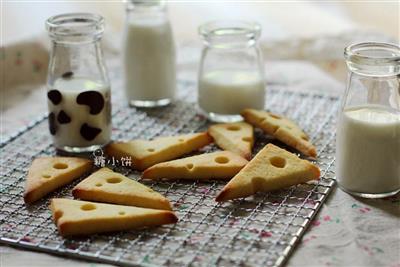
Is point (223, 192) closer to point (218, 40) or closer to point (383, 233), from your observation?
point (383, 233)

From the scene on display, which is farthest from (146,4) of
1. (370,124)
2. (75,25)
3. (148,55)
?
(370,124)

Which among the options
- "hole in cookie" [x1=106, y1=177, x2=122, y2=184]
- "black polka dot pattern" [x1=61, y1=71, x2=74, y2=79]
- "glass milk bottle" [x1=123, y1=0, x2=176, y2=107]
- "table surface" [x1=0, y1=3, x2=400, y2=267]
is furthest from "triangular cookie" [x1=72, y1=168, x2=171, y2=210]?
"glass milk bottle" [x1=123, y1=0, x2=176, y2=107]

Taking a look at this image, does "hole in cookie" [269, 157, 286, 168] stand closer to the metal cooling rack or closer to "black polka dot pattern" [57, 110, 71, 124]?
the metal cooling rack

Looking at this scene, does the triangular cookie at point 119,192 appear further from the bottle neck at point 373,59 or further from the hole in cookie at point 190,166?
the bottle neck at point 373,59

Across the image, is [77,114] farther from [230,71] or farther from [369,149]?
[369,149]

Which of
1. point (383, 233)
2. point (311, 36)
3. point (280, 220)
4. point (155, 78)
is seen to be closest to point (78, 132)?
point (155, 78)
